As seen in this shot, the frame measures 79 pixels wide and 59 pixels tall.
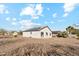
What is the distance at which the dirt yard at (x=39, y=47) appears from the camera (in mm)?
2545

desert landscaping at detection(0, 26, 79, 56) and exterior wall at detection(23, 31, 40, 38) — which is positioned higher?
exterior wall at detection(23, 31, 40, 38)

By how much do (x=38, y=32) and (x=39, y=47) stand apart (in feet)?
0.53

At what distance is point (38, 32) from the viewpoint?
8.52 feet

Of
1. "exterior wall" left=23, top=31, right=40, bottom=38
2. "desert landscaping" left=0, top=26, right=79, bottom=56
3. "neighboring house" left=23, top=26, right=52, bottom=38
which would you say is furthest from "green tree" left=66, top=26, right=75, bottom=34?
"exterior wall" left=23, top=31, right=40, bottom=38

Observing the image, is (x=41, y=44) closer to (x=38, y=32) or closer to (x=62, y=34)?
(x=38, y=32)

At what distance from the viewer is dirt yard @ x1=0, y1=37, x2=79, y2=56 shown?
254 cm

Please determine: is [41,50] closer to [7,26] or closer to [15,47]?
[15,47]

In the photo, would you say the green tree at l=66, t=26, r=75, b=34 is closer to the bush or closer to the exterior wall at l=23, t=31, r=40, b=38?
the bush

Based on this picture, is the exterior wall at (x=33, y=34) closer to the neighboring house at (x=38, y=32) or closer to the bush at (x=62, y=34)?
the neighboring house at (x=38, y=32)

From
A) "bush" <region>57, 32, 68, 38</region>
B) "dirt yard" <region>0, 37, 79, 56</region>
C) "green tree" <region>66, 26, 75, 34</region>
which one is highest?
"green tree" <region>66, 26, 75, 34</region>

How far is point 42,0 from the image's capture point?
2.54m

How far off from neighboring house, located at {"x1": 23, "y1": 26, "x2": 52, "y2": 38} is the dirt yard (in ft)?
0.14

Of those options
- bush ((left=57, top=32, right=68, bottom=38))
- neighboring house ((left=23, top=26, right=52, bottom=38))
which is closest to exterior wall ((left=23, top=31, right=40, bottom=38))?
neighboring house ((left=23, top=26, right=52, bottom=38))

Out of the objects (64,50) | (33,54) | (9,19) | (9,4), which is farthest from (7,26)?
(64,50)
